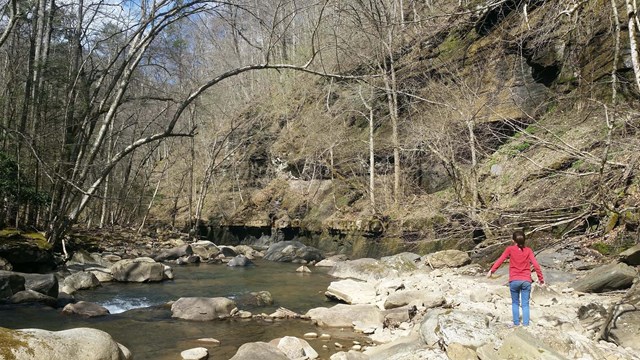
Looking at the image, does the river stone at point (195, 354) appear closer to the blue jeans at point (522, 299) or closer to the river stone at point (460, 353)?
the river stone at point (460, 353)

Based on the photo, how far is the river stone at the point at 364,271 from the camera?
508 inches

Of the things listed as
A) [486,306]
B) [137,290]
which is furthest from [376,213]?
[486,306]

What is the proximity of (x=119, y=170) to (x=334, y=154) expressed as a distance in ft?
55.4

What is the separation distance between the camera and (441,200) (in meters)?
16.4

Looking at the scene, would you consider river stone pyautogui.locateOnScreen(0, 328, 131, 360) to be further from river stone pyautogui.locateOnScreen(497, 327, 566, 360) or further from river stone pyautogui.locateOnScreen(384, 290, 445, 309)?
river stone pyautogui.locateOnScreen(384, 290, 445, 309)

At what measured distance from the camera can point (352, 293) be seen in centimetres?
1040

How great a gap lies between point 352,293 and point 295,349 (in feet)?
13.3

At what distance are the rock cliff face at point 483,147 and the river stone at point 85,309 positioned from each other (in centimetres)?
696

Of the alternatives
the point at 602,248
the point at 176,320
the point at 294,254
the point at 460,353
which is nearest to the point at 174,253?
the point at 294,254

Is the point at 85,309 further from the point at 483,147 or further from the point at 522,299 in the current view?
the point at 483,147

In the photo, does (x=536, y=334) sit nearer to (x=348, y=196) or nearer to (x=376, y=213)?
(x=376, y=213)

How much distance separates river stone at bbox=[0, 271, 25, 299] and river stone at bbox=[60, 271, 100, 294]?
145 centimetres

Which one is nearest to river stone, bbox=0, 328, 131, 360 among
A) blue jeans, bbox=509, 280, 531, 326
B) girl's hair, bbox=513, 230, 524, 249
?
blue jeans, bbox=509, 280, 531, 326

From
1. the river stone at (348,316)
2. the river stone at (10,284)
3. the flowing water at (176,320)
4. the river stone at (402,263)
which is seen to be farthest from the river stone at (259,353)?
the river stone at (402,263)
